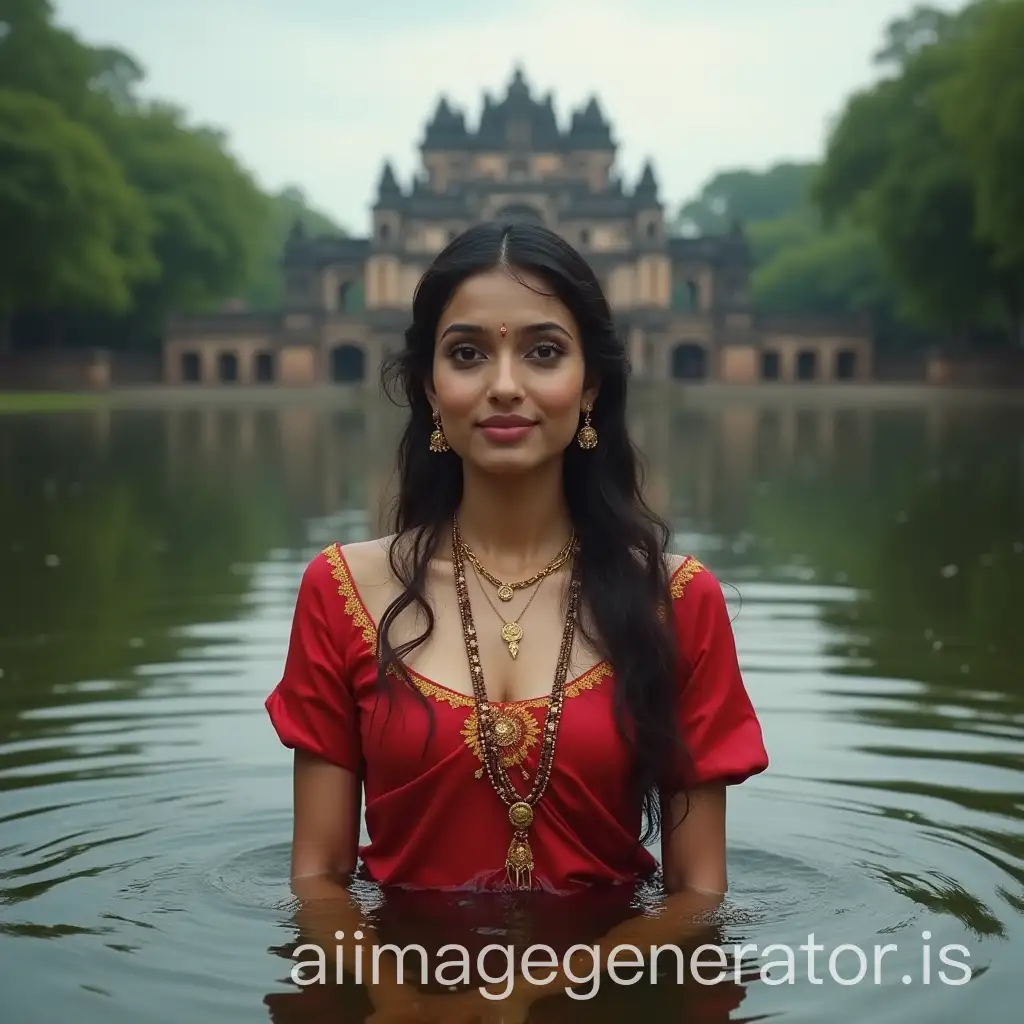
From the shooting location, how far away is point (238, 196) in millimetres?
67188

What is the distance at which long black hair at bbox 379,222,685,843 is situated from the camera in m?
3.45

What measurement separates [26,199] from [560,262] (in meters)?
41.9

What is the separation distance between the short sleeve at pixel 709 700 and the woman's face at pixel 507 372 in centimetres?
41

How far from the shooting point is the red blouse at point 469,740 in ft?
11.4

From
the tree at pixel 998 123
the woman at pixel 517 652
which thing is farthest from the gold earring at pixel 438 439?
the tree at pixel 998 123

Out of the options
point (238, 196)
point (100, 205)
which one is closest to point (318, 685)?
point (100, 205)

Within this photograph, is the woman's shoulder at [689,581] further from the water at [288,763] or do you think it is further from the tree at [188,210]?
the tree at [188,210]

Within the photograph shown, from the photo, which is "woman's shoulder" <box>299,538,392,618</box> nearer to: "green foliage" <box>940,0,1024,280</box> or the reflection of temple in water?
the reflection of temple in water

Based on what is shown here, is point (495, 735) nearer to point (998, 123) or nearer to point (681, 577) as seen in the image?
point (681, 577)

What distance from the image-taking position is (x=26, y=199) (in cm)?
4309

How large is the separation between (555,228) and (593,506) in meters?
68.6

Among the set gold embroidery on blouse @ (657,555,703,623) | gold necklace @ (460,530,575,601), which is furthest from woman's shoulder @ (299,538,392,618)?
gold embroidery on blouse @ (657,555,703,623)

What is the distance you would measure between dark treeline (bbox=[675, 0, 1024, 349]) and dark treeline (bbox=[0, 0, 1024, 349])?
59 mm
